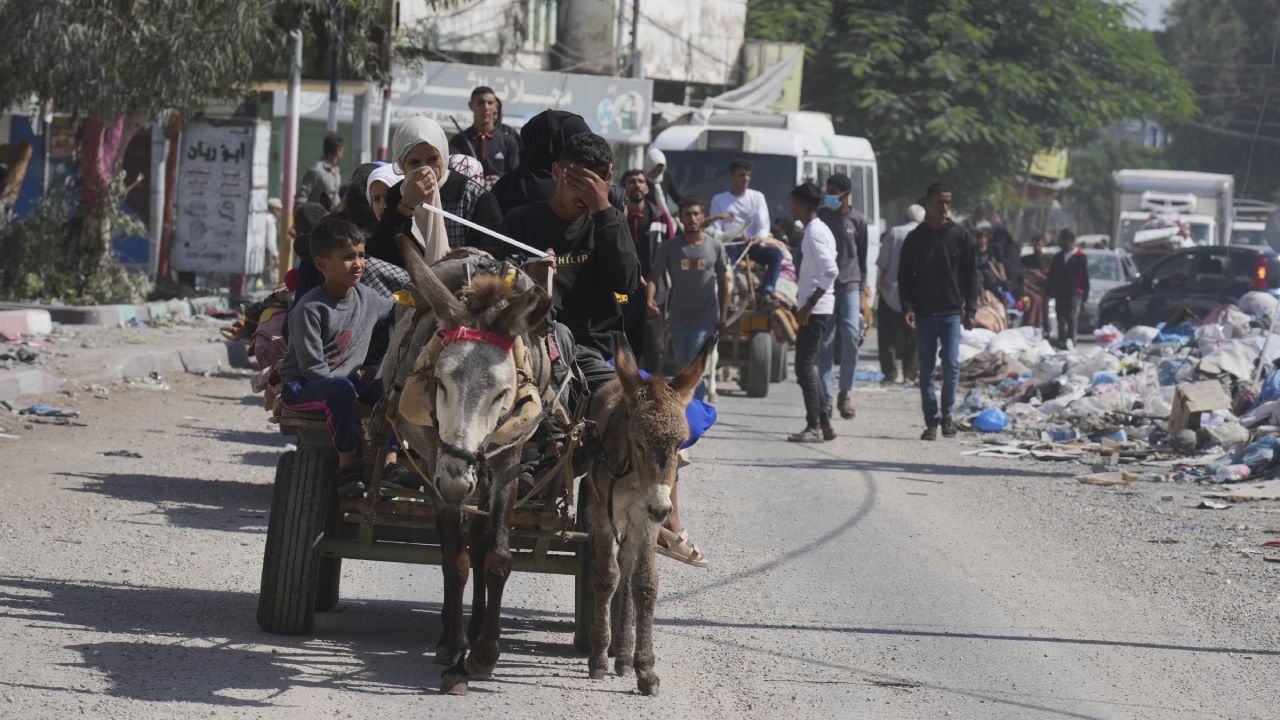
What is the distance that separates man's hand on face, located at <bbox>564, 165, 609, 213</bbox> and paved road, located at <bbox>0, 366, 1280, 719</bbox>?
1762 mm

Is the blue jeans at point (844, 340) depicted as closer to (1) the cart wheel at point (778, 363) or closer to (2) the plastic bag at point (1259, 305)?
(1) the cart wheel at point (778, 363)

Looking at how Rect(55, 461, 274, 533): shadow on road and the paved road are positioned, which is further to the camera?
Rect(55, 461, 274, 533): shadow on road

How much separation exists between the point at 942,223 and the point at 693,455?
133 inches

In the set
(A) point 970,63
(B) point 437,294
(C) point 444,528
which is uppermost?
(A) point 970,63

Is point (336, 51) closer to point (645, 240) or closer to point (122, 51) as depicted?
point (122, 51)

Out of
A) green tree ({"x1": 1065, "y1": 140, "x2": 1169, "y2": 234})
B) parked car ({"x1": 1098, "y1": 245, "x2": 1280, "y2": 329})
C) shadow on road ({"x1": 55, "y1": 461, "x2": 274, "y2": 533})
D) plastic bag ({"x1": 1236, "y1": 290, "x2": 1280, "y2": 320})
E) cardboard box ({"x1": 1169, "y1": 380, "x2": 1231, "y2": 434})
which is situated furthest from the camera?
green tree ({"x1": 1065, "y1": 140, "x2": 1169, "y2": 234})

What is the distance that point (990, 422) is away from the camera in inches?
679

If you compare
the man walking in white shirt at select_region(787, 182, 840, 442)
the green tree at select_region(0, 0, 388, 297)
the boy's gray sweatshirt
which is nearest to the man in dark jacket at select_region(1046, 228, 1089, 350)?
the green tree at select_region(0, 0, 388, 297)

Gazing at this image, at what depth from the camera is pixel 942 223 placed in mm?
15602

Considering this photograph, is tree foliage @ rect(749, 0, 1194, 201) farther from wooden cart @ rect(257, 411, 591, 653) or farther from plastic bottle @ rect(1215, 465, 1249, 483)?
wooden cart @ rect(257, 411, 591, 653)

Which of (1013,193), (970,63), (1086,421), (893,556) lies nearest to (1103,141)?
(1013,193)

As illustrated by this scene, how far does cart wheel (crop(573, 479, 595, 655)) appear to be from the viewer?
6.62 m

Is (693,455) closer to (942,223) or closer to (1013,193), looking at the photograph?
(942,223)

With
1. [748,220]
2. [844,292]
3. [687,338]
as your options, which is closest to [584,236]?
[687,338]
